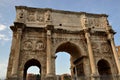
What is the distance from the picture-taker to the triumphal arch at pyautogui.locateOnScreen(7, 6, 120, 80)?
1223 cm

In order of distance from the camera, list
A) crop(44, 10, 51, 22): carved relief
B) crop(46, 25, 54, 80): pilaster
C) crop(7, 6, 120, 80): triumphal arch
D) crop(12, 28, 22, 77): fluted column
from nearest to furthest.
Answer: crop(12, 28, 22, 77): fluted column
crop(46, 25, 54, 80): pilaster
crop(7, 6, 120, 80): triumphal arch
crop(44, 10, 51, 22): carved relief

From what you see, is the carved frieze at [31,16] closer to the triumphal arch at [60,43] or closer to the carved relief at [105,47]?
the triumphal arch at [60,43]

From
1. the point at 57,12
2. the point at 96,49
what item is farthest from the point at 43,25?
the point at 96,49

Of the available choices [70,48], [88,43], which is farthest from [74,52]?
[88,43]

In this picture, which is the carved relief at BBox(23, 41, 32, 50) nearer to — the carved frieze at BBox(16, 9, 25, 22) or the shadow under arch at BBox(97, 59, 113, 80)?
the carved frieze at BBox(16, 9, 25, 22)

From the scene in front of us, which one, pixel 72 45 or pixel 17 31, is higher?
pixel 17 31

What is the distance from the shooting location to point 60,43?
44.7ft

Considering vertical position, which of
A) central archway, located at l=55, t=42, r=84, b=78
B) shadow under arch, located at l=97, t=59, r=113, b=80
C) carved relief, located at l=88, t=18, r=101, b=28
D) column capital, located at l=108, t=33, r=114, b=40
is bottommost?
shadow under arch, located at l=97, t=59, r=113, b=80

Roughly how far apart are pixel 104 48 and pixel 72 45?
12.0 ft

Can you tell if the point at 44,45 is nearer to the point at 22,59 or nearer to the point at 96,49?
the point at 22,59

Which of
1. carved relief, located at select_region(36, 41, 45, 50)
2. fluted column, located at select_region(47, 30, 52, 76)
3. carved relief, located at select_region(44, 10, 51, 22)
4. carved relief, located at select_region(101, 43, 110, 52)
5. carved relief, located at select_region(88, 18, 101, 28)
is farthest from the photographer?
carved relief, located at select_region(88, 18, 101, 28)

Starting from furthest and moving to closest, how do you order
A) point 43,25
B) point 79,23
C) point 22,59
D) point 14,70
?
1. point 79,23
2. point 43,25
3. point 22,59
4. point 14,70

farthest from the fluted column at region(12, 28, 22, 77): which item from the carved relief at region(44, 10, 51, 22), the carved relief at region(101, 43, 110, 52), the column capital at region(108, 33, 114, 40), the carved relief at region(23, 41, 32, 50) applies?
the column capital at region(108, 33, 114, 40)

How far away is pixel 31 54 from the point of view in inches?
500
